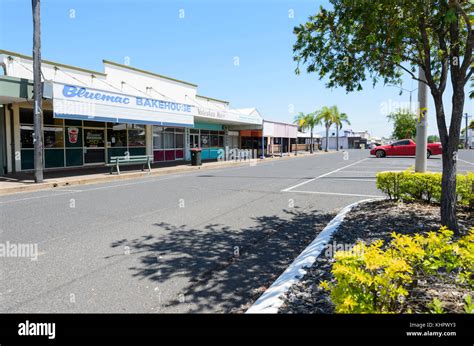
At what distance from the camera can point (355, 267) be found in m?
2.49

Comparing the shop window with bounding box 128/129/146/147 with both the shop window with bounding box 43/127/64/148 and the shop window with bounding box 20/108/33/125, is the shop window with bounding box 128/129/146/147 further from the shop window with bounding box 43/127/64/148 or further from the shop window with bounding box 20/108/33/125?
the shop window with bounding box 20/108/33/125

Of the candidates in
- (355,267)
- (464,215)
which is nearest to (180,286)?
(355,267)

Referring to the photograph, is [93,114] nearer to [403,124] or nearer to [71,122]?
[71,122]

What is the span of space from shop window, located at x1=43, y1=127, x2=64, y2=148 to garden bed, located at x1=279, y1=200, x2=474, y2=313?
15645 millimetres

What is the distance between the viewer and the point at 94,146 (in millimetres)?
19375

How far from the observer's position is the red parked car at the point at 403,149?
102 ft

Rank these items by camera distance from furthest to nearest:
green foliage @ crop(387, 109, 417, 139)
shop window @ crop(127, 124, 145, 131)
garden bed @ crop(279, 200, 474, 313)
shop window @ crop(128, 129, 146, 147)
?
green foliage @ crop(387, 109, 417, 139), shop window @ crop(128, 129, 146, 147), shop window @ crop(127, 124, 145, 131), garden bed @ crop(279, 200, 474, 313)

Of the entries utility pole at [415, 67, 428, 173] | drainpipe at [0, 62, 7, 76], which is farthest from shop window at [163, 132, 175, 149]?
utility pole at [415, 67, 428, 173]

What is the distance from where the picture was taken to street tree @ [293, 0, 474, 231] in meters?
4.65

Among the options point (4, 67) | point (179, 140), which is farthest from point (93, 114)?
point (179, 140)

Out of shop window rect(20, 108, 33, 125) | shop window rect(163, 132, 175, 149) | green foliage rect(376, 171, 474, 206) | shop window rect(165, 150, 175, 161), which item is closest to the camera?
green foliage rect(376, 171, 474, 206)

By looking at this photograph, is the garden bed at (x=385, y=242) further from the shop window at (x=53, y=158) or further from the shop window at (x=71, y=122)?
the shop window at (x=71, y=122)
